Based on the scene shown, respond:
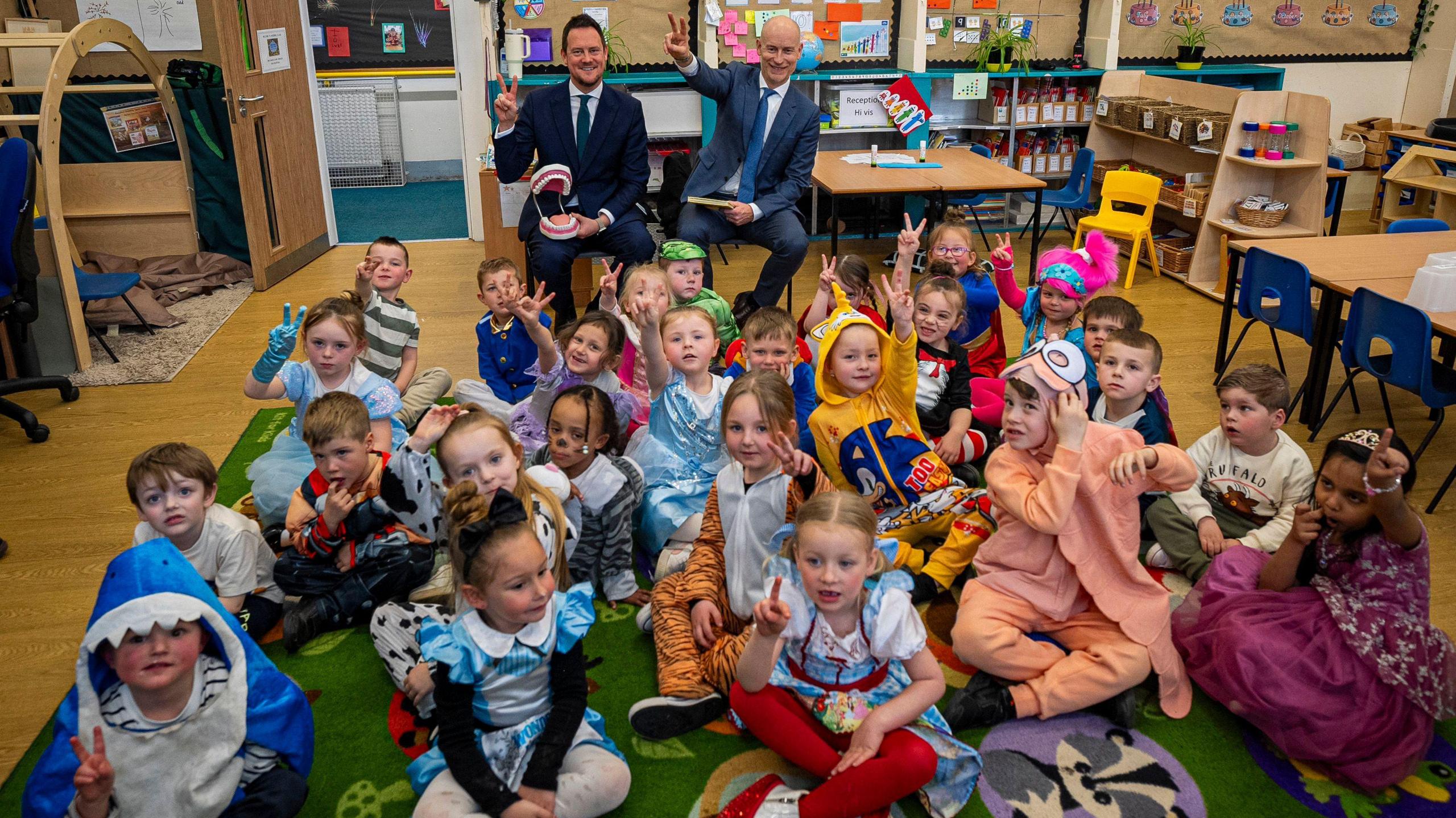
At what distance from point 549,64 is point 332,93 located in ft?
9.53

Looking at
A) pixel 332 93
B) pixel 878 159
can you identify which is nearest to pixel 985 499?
pixel 878 159

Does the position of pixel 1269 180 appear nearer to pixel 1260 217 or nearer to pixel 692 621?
pixel 1260 217

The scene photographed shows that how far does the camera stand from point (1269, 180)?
6.07 meters

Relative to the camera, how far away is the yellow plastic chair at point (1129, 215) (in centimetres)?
618

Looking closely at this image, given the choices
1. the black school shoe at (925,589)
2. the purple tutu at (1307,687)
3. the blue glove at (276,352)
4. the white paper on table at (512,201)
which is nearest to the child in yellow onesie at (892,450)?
the black school shoe at (925,589)

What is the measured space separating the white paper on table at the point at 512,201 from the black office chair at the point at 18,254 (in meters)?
2.29

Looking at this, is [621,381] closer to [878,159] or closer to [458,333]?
[458,333]

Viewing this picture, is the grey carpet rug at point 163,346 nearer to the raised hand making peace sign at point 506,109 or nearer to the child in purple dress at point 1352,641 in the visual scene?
the raised hand making peace sign at point 506,109

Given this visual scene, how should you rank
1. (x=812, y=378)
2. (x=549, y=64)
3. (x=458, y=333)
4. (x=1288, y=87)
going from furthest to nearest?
(x=1288, y=87) < (x=549, y=64) < (x=458, y=333) < (x=812, y=378)

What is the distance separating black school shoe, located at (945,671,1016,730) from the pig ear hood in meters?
1.77

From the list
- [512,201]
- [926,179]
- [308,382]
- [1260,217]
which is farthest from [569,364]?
[1260,217]

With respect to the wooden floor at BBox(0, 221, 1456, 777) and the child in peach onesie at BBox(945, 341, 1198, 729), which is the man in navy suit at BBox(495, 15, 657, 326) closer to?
the wooden floor at BBox(0, 221, 1456, 777)

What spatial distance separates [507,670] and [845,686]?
0.70m

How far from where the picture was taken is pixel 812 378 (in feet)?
11.8
